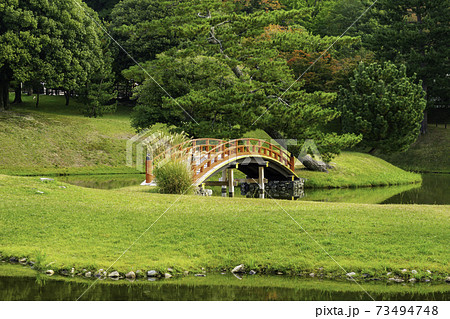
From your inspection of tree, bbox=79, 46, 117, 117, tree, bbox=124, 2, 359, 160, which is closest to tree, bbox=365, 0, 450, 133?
tree, bbox=124, 2, 359, 160

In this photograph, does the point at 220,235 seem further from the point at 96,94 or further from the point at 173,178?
the point at 96,94

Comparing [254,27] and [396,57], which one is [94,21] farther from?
[396,57]

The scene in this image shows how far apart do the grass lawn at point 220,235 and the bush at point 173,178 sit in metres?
2.84

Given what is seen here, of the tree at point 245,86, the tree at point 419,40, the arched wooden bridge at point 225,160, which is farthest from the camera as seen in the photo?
the tree at point 419,40

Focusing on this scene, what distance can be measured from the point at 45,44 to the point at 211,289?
111 feet

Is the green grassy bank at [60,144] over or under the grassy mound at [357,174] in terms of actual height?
over

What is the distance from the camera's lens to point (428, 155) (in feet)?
155

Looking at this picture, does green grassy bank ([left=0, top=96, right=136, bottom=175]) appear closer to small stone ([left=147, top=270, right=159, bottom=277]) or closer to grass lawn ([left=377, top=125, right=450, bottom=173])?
grass lawn ([left=377, top=125, right=450, bottom=173])

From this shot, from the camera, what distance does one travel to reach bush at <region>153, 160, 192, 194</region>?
67.5 feet

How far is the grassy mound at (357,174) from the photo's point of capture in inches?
1318

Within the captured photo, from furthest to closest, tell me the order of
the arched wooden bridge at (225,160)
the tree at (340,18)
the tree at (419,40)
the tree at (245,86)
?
the tree at (340,18), the tree at (419,40), the tree at (245,86), the arched wooden bridge at (225,160)

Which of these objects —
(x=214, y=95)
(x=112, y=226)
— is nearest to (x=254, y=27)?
(x=214, y=95)

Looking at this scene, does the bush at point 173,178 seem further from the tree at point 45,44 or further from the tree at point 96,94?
the tree at point 96,94

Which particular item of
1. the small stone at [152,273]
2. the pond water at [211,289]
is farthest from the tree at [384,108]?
the small stone at [152,273]
